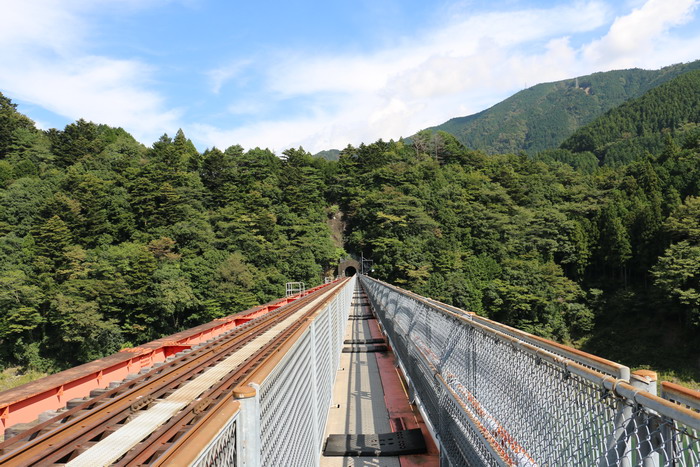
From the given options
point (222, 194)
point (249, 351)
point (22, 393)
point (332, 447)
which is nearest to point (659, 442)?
point (332, 447)

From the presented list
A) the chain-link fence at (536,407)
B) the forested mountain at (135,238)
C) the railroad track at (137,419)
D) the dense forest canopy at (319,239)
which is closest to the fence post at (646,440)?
the chain-link fence at (536,407)

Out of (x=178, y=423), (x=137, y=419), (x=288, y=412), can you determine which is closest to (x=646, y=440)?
(x=288, y=412)

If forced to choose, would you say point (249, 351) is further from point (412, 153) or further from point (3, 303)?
point (412, 153)

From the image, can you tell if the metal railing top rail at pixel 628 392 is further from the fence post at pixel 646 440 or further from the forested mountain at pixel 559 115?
the forested mountain at pixel 559 115

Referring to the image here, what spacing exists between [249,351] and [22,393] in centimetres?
221

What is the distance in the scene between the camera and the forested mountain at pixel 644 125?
3285 inches

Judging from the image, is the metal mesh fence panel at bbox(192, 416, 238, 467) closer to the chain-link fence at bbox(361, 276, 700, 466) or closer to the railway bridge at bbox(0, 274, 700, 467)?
the railway bridge at bbox(0, 274, 700, 467)

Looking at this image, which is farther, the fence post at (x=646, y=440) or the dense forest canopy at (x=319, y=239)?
the dense forest canopy at (x=319, y=239)

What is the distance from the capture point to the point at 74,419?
2.74 meters

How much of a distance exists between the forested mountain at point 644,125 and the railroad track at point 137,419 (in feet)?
318

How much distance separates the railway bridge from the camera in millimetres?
1443

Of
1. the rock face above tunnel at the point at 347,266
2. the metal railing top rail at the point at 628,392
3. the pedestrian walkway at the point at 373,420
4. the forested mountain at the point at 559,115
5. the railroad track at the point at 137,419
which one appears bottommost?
the rock face above tunnel at the point at 347,266

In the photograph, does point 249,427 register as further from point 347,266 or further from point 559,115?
point 559,115

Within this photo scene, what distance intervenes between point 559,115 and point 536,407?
205 metres
